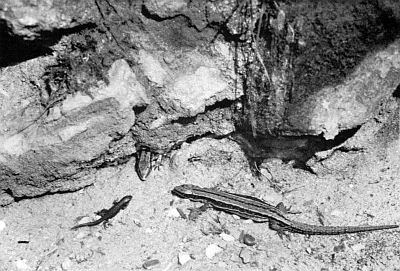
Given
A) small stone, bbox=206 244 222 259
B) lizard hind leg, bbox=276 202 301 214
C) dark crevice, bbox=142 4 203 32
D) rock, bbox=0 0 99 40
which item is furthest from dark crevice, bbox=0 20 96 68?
lizard hind leg, bbox=276 202 301 214

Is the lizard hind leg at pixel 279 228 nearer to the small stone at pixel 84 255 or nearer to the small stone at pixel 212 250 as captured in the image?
the small stone at pixel 212 250

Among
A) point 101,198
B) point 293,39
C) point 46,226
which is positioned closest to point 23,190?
point 46,226

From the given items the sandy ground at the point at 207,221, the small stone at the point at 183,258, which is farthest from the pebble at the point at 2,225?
the small stone at the point at 183,258

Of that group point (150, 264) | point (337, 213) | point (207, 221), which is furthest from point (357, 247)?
point (150, 264)

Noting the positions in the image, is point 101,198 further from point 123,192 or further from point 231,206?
point 231,206

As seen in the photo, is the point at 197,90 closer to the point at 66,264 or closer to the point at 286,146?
the point at 286,146

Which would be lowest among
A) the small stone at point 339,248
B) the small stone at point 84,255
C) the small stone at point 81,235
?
the small stone at point 84,255

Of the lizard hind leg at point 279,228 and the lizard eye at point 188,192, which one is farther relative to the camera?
the lizard eye at point 188,192
